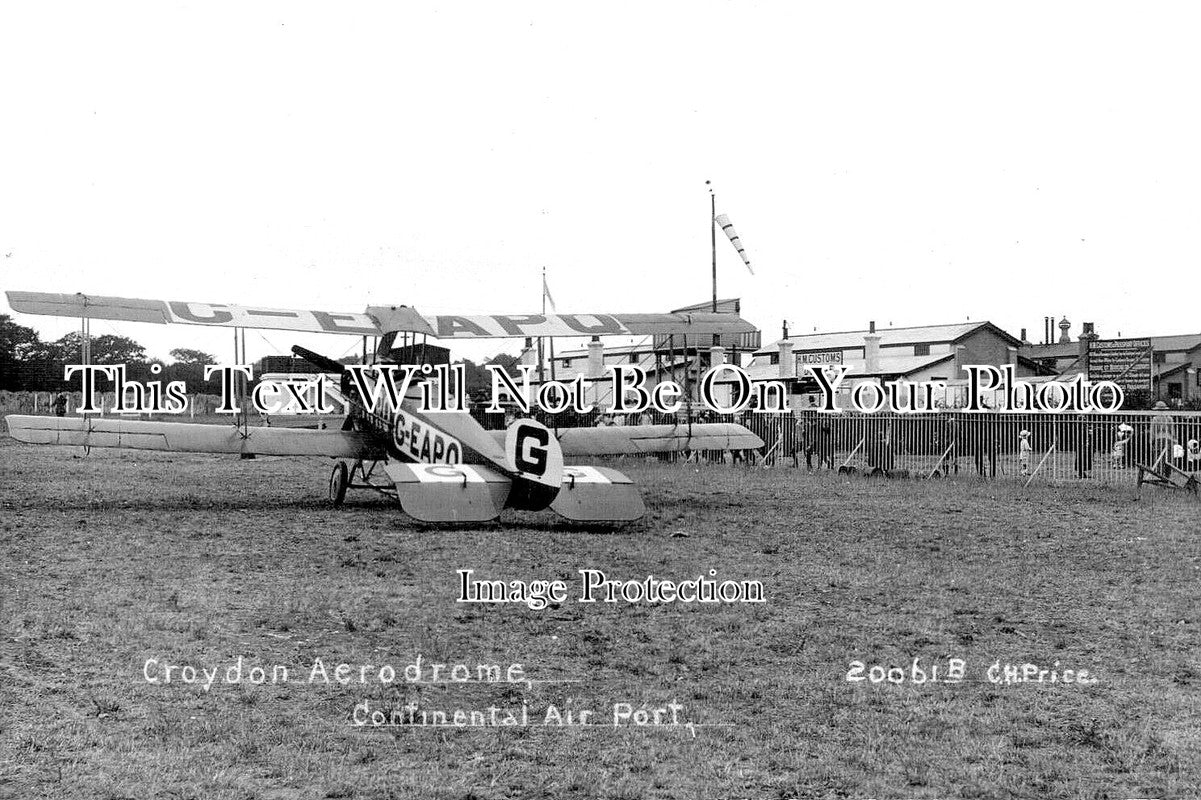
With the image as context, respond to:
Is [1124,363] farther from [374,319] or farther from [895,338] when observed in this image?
[374,319]

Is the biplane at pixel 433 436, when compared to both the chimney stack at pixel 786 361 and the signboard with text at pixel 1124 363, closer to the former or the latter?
the signboard with text at pixel 1124 363

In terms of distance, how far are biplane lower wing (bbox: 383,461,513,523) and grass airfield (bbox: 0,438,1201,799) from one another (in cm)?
34

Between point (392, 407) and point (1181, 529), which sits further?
point (392, 407)

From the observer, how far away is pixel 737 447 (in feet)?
49.4

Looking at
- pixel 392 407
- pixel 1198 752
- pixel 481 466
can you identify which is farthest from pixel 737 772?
pixel 392 407

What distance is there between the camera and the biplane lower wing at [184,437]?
41.6 feet

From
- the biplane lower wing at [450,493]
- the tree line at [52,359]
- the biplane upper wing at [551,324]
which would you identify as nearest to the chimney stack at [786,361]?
the tree line at [52,359]

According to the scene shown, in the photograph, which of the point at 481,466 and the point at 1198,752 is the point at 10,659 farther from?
the point at 481,466

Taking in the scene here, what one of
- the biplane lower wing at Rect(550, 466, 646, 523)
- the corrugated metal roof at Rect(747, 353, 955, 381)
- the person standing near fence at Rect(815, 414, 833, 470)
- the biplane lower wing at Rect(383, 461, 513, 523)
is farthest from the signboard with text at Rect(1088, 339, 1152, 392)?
the biplane lower wing at Rect(383, 461, 513, 523)

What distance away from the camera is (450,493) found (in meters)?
10.2

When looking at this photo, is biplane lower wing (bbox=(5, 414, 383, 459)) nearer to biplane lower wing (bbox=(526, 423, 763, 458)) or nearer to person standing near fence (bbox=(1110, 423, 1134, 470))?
biplane lower wing (bbox=(526, 423, 763, 458))

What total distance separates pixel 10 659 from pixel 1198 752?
18.6 feet

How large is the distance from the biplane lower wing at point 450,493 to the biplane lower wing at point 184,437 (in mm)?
3191

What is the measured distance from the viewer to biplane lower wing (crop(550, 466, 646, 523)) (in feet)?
34.8
